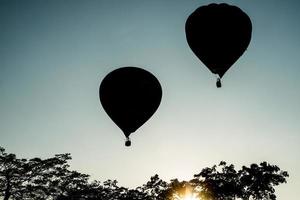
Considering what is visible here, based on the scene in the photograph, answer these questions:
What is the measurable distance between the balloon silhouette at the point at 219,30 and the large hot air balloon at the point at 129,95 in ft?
6.14

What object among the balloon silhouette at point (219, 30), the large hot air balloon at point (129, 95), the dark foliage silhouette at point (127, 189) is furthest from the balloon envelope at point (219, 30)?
the dark foliage silhouette at point (127, 189)

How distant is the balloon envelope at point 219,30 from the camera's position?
10641 millimetres

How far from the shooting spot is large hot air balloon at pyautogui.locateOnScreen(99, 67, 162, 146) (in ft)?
35.6

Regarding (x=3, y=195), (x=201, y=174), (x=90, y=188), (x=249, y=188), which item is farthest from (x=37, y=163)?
(x=249, y=188)

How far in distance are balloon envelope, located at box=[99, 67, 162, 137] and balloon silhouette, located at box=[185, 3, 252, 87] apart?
1871 mm

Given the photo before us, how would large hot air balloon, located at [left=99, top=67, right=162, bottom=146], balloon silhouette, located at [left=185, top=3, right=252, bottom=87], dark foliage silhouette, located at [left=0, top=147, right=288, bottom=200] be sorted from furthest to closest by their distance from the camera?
dark foliage silhouette, located at [left=0, top=147, right=288, bottom=200] → large hot air balloon, located at [left=99, top=67, right=162, bottom=146] → balloon silhouette, located at [left=185, top=3, right=252, bottom=87]

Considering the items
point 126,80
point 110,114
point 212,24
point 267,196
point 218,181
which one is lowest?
point 110,114

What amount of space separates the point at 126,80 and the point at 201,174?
3486cm

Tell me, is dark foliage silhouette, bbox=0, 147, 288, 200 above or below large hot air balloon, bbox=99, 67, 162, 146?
above

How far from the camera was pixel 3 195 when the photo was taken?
38312mm

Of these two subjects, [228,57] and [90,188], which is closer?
[228,57]

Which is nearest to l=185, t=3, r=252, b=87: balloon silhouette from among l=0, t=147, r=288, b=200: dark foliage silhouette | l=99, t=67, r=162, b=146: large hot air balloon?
l=99, t=67, r=162, b=146: large hot air balloon

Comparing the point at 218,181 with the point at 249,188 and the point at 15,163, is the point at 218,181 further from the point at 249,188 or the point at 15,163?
the point at 15,163

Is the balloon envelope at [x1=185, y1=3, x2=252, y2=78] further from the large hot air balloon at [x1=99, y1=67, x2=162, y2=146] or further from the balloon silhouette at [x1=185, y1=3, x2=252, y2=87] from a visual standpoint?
Result: the large hot air balloon at [x1=99, y1=67, x2=162, y2=146]
